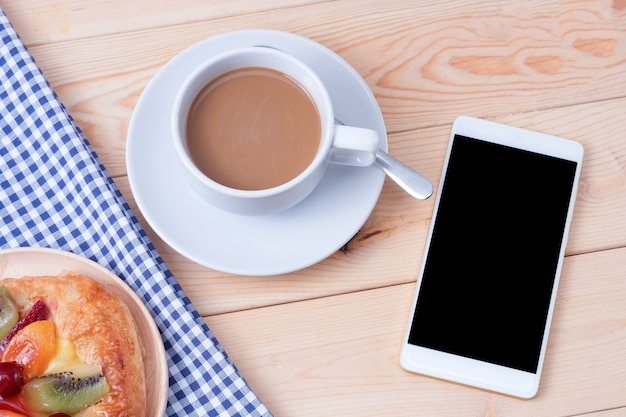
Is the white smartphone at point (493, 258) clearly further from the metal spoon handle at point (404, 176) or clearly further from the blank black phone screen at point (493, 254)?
the metal spoon handle at point (404, 176)

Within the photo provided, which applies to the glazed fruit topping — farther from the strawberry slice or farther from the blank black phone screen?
the blank black phone screen

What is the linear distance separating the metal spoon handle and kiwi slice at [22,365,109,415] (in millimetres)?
499

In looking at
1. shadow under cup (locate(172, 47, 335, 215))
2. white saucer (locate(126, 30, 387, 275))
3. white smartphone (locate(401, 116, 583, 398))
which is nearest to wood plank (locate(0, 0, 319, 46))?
white saucer (locate(126, 30, 387, 275))

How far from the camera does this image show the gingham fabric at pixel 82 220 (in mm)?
1102

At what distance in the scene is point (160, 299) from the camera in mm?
1104

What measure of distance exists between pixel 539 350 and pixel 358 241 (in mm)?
337

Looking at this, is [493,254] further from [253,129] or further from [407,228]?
[253,129]

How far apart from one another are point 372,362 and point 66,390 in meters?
0.47

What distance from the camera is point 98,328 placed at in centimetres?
99

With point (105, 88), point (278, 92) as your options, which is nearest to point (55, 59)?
point (105, 88)

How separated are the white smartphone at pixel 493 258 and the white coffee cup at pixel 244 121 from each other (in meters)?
0.25

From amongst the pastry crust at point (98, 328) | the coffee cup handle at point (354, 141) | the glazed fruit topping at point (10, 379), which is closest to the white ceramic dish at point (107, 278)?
the pastry crust at point (98, 328)

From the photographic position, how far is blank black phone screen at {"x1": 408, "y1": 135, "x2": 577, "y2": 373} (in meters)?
1.14

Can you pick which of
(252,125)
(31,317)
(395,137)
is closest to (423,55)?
(395,137)
